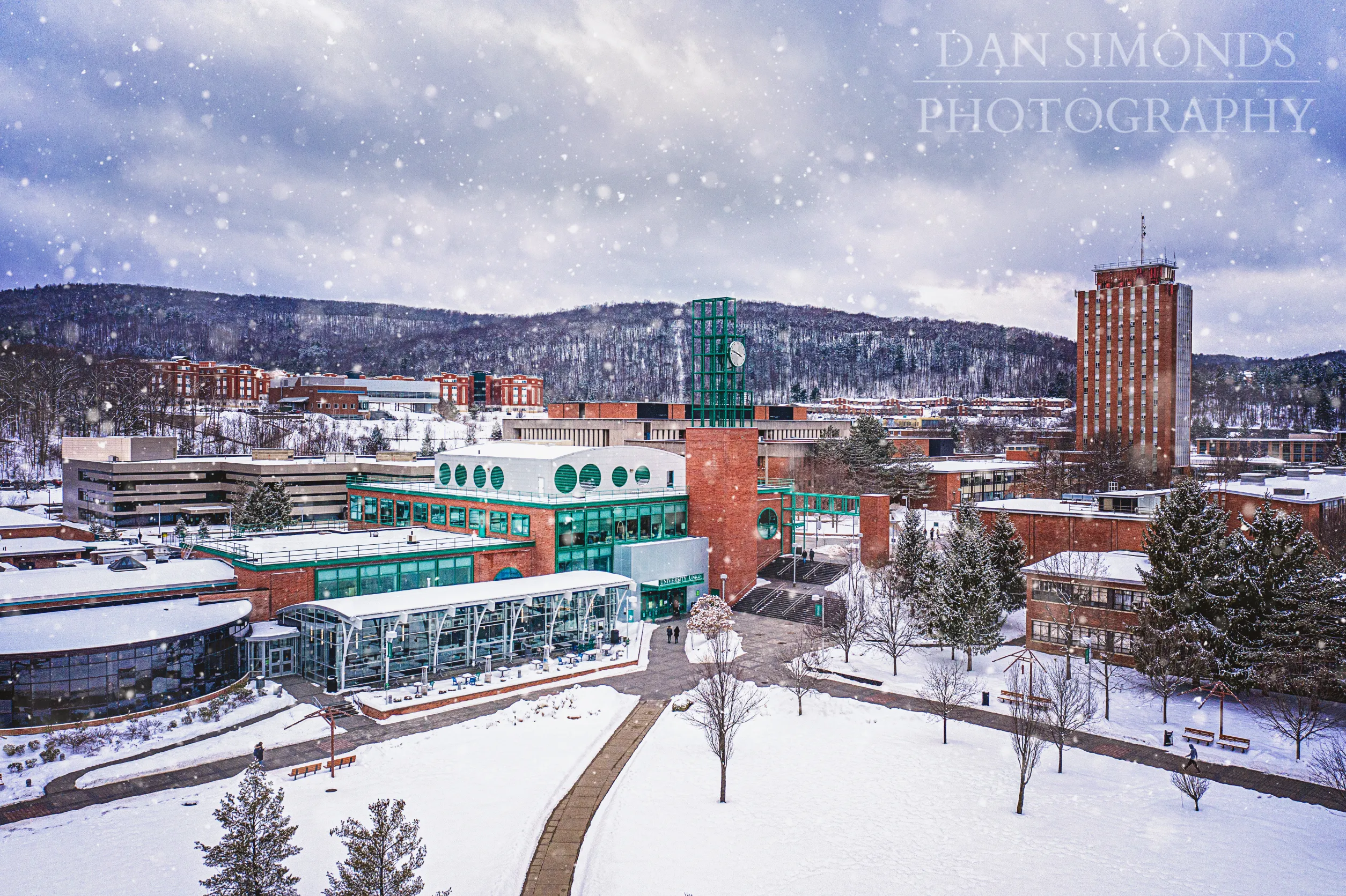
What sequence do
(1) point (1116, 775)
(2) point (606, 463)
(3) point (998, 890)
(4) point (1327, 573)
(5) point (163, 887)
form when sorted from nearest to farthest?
(5) point (163, 887)
(3) point (998, 890)
(1) point (1116, 775)
(4) point (1327, 573)
(2) point (606, 463)

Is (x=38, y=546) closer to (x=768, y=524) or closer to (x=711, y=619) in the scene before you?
(x=711, y=619)

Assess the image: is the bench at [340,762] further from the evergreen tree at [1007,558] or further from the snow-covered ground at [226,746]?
the evergreen tree at [1007,558]

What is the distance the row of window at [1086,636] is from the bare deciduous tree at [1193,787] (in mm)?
9195

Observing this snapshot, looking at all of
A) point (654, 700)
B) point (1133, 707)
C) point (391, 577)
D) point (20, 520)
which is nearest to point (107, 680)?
point (391, 577)

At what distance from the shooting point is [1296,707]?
83.8 ft

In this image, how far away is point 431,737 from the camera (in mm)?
22781

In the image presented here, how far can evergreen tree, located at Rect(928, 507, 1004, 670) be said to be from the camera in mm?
30656

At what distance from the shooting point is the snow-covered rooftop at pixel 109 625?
73.8 feet

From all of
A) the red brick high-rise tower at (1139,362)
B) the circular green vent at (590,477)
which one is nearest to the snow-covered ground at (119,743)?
the circular green vent at (590,477)

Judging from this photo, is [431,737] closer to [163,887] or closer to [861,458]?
[163,887]

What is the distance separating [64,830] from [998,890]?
18.7 meters

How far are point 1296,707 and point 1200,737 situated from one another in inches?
199

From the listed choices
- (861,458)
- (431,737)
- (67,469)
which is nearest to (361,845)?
(431,737)

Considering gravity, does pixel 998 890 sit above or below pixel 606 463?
below
